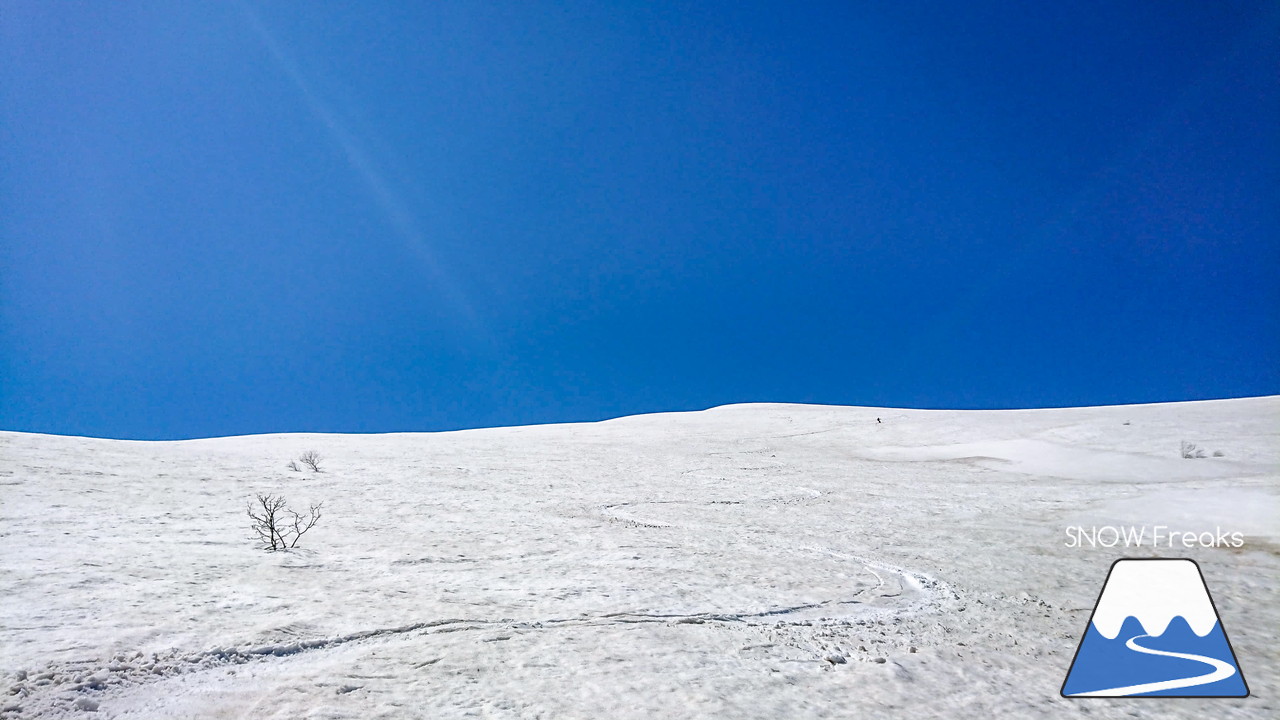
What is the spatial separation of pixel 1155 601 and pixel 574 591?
525 cm

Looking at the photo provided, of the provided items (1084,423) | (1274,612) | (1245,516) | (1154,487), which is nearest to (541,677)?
(1274,612)

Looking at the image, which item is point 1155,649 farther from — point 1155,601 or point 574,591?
point 574,591

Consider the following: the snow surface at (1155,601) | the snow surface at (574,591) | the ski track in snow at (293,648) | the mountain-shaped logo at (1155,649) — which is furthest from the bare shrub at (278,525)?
the snow surface at (1155,601)

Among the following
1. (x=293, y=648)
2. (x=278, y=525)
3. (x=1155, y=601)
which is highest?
(x=278, y=525)

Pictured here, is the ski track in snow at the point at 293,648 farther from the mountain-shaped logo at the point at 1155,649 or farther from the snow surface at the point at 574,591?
the mountain-shaped logo at the point at 1155,649

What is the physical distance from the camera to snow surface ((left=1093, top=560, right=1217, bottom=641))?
18.2ft

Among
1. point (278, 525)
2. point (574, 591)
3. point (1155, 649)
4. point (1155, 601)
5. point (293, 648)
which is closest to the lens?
point (293, 648)

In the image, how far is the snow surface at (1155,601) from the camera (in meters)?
5.55

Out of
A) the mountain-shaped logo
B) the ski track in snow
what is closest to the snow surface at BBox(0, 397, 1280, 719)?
the ski track in snow

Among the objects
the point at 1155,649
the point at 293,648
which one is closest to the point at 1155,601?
the point at 1155,649

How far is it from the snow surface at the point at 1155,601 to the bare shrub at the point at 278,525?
27.3 ft

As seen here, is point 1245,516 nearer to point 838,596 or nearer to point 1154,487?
point 1154,487

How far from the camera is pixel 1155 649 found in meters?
4.96

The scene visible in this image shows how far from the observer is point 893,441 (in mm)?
24766
